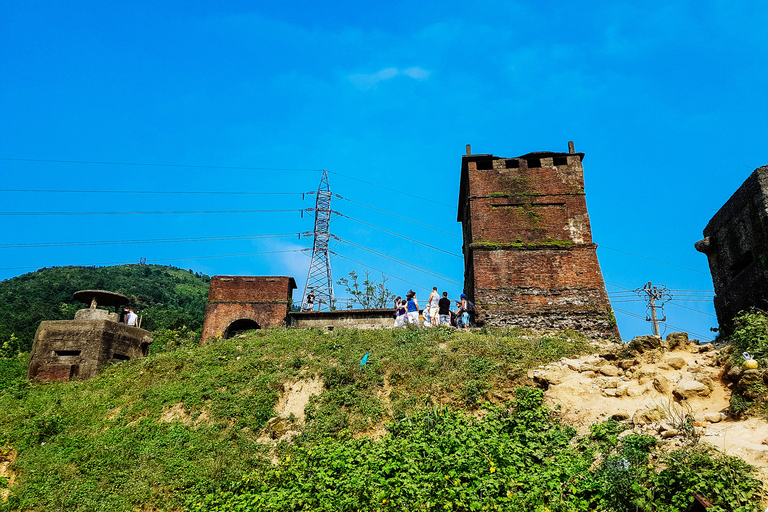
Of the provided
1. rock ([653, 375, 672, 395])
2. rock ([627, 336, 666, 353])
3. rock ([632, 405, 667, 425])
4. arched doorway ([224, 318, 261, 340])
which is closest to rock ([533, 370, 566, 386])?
rock ([627, 336, 666, 353])

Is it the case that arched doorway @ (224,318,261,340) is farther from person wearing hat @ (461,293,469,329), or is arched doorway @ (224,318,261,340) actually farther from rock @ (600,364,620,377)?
rock @ (600,364,620,377)

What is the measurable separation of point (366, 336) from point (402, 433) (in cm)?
571

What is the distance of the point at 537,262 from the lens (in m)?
17.4

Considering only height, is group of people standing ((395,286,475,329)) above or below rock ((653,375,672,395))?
above

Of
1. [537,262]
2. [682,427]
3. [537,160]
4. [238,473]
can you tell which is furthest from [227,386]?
[537,160]

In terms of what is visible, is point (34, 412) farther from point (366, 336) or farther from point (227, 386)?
point (366, 336)

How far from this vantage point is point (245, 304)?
19.4 meters

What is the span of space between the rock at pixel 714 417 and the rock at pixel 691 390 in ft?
1.99

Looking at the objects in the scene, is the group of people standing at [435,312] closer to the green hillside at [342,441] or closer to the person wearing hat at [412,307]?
the person wearing hat at [412,307]

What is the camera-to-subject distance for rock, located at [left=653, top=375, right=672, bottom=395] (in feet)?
26.6

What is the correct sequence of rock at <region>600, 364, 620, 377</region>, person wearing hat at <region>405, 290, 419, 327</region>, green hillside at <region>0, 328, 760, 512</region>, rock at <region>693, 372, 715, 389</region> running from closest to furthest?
green hillside at <region>0, 328, 760, 512</region>
rock at <region>693, 372, 715, 389</region>
rock at <region>600, 364, 620, 377</region>
person wearing hat at <region>405, 290, 419, 327</region>

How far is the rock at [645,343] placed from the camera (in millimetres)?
9789

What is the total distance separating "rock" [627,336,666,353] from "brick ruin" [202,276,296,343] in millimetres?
12360

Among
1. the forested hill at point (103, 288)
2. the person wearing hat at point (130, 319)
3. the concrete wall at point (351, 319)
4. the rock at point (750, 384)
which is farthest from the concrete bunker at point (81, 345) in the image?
the rock at point (750, 384)
